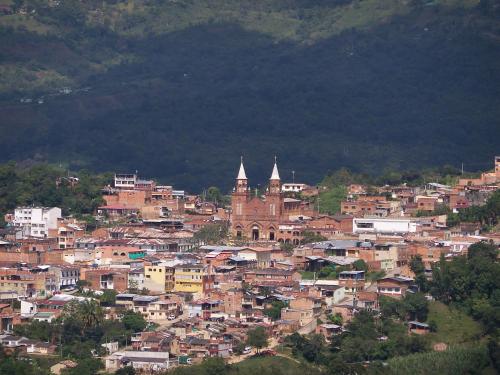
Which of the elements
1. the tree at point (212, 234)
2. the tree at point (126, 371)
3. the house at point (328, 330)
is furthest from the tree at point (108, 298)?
the tree at point (212, 234)

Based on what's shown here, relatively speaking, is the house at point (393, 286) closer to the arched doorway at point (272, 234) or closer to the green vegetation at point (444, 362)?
the green vegetation at point (444, 362)

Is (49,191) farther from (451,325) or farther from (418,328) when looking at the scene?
(451,325)

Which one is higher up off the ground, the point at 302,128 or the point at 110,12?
the point at 110,12

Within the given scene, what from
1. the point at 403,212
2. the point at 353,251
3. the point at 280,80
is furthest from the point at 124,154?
the point at 353,251

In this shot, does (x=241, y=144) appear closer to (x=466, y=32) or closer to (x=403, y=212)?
(x=466, y=32)

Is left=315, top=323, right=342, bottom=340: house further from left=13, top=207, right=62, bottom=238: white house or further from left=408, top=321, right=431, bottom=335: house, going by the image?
left=13, top=207, right=62, bottom=238: white house
